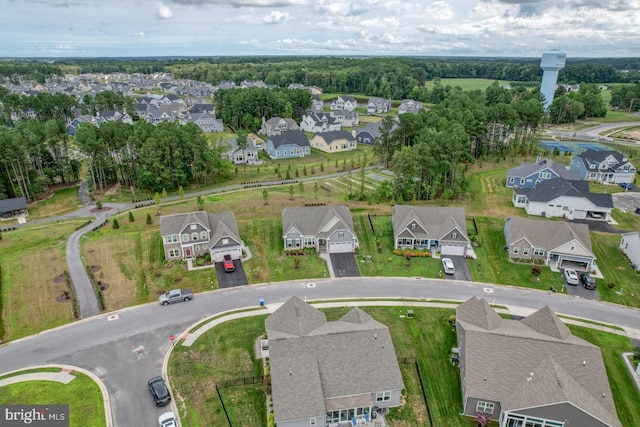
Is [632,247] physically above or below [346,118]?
below

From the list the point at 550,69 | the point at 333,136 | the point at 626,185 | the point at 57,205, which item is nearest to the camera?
the point at 57,205

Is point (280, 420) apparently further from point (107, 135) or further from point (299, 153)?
point (299, 153)

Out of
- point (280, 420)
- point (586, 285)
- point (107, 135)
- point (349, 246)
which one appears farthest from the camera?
point (107, 135)


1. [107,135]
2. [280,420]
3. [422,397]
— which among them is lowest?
[422,397]

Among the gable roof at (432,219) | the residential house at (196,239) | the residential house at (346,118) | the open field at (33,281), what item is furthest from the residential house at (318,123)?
the open field at (33,281)

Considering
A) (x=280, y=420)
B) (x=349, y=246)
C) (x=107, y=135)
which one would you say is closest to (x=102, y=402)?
(x=280, y=420)

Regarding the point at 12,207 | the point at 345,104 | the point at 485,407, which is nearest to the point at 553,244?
the point at 485,407

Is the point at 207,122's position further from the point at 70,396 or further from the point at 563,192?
the point at 70,396

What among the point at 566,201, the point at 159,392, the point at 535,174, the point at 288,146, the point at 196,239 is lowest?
the point at 159,392
